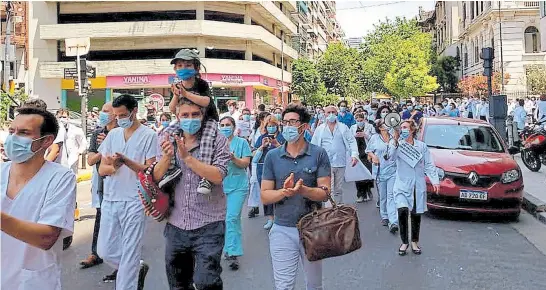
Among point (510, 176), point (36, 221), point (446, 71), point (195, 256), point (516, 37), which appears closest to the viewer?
point (36, 221)

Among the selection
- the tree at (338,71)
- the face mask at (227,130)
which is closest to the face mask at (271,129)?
the face mask at (227,130)

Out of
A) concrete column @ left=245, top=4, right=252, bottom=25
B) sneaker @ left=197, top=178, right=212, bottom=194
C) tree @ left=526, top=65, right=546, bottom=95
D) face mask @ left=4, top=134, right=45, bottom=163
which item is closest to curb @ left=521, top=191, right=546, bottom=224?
sneaker @ left=197, top=178, right=212, bottom=194

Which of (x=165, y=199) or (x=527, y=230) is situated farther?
(x=527, y=230)

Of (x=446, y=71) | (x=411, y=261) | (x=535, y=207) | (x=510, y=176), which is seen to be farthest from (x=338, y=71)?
(x=411, y=261)

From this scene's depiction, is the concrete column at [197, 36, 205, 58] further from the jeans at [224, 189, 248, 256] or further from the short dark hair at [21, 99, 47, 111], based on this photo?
the short dark hair at [21, 99, 47, 111]

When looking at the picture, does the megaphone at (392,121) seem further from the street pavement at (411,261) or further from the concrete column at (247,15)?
the concrete column at (247,15)

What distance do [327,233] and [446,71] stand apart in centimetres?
6281

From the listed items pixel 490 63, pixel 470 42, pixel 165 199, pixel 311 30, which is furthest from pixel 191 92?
pixel 311 30

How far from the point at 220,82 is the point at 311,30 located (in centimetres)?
4008

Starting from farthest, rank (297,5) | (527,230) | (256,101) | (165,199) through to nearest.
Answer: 1. (297,5)
2. (256,101)
3. (527,230)
4. (165,199)

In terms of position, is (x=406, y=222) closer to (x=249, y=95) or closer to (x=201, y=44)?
(x=201, y=44)

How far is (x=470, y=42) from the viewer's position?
5578 centimetres

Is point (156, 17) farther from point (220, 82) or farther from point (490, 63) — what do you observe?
point (490, 63)

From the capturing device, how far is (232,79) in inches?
1656
